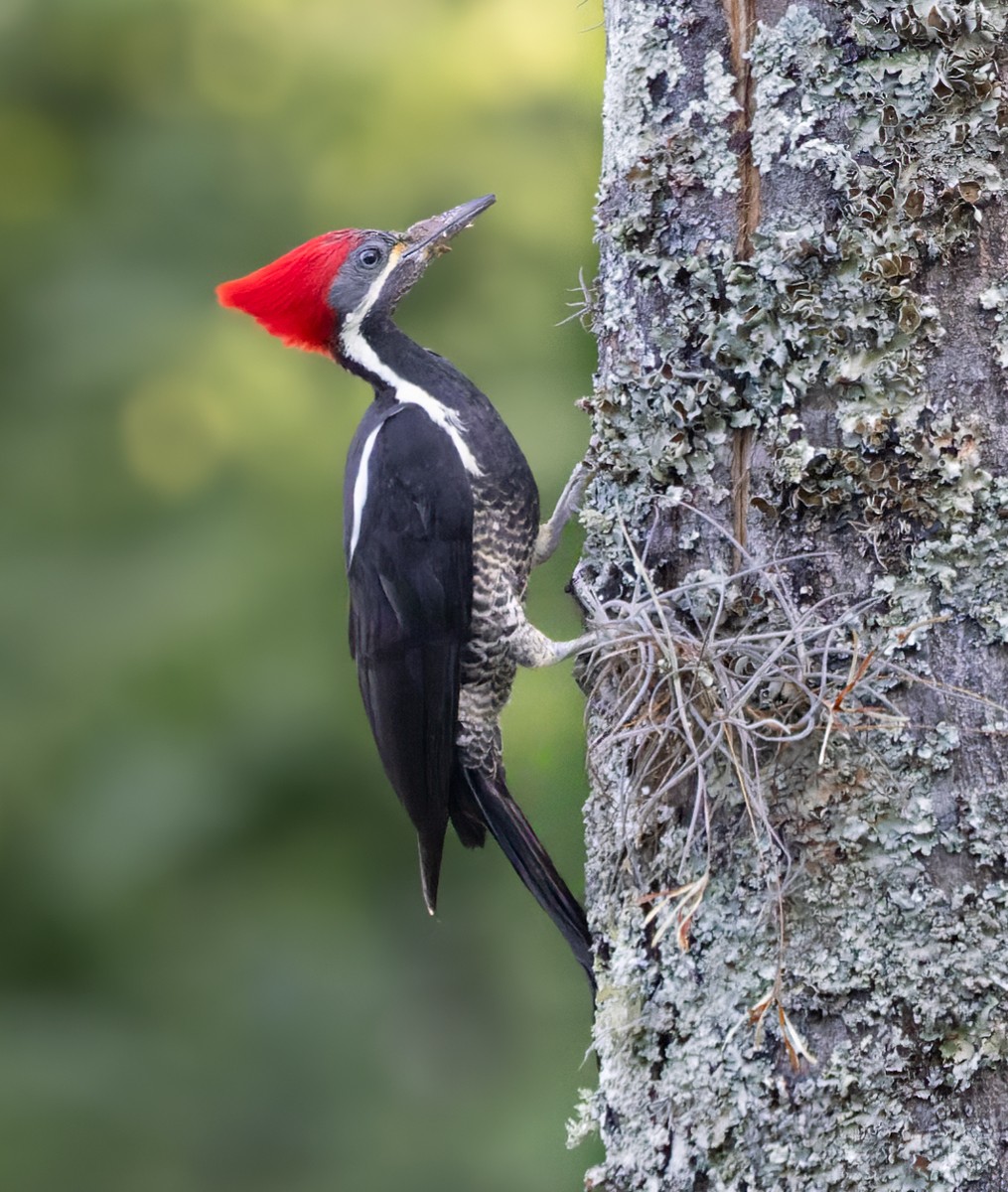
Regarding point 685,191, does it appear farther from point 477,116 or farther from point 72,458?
point 72,458

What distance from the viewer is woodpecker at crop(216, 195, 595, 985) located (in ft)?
7.37

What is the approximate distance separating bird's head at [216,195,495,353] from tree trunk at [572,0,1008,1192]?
855 millimetres

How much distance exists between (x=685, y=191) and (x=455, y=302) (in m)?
1.80

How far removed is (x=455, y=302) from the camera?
3391 mm

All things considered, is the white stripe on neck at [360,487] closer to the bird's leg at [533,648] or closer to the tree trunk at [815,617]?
the bird's leg at [533,648]

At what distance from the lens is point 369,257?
247 centimetres

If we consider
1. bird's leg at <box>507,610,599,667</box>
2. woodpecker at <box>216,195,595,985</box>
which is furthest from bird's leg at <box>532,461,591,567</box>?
bird's leg at <box>507,610,599,667</box>

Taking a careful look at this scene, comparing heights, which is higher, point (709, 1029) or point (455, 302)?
point (455, 302)

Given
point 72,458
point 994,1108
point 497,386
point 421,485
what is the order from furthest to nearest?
1. point 72,458
2. point 497,386
3. point 421,485
4. point 994,1108

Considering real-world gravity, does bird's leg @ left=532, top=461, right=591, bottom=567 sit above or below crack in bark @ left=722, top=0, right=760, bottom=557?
below

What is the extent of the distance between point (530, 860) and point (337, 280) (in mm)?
1010

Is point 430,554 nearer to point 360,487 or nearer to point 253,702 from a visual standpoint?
point 360,487

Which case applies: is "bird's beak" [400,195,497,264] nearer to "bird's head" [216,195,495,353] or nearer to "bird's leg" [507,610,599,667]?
"bird's head" [216,195,495,353]

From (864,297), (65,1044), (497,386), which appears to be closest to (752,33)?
(864,297)
